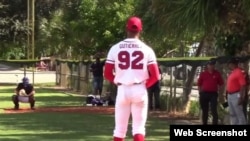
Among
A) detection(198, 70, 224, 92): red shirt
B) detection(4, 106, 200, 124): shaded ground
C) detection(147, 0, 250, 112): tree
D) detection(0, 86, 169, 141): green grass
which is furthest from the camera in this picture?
detection(4, 106, 200, 124): shaded ground

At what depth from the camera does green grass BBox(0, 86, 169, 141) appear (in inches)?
556

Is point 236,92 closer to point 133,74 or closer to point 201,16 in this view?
point 201,16

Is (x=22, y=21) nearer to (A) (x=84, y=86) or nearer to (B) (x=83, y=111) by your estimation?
(A) (x=84, y=86)

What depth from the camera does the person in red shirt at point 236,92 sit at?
562 inches

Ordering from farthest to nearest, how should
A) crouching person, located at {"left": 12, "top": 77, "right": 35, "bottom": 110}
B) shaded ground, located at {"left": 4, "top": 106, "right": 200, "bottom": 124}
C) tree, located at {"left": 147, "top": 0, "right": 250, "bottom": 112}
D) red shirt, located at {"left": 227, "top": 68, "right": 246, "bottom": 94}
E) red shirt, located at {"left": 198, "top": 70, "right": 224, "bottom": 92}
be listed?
crouching person, located at {"left": 12, "top": 77, "right": 35, "bottom": 110}
shaded ground, located at {"left": 4, "top": 106, "right": 200, "bottom": 124}
red shirt, located at {"left": 198, "top": 70, "right": 224, "bottom": 92}
red shirt, located at {"left": 227, "top": 68, "right": 246, "bottom": 94}
tree, located at {"left": 147, "top": 0, "right": 250, "bottom": 112}

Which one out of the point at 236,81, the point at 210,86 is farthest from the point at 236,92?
the point at 210,86

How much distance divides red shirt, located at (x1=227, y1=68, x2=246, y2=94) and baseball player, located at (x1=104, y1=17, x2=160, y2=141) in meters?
5.91

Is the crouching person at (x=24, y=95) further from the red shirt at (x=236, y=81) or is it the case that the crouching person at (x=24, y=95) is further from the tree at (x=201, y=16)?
the red shirt at (x=236, y=81)

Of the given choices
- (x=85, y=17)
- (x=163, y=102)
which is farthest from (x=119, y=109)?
(x=85, y=17)

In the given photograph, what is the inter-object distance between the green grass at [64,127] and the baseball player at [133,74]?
5.00 meters

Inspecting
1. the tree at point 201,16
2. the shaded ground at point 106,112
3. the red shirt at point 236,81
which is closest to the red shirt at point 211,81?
the tree at point 201,16

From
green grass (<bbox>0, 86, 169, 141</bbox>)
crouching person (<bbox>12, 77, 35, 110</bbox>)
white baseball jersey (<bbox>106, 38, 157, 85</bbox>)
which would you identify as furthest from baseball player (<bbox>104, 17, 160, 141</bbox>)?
crouching person (<bbox>12, 77, 35, 110</bbox>)

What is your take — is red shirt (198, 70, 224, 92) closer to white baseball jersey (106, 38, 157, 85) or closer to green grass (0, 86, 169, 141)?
green grass (0, 86, 169, 141)

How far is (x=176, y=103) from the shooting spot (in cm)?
2277
